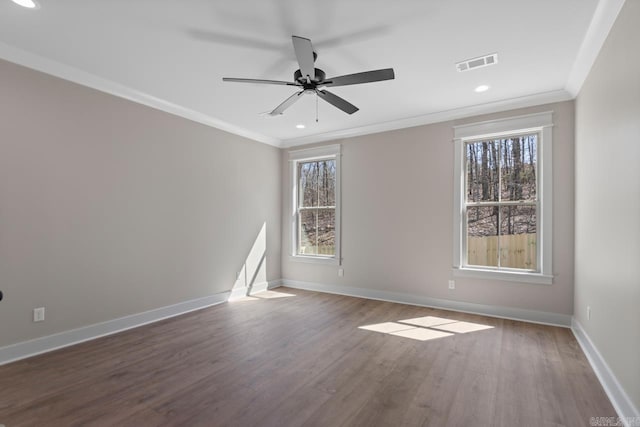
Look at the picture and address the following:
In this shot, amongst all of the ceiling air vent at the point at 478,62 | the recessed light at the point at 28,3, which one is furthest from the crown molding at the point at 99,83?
the ceiling air vent at the point at 478,62

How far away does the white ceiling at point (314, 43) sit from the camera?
7.28 ft

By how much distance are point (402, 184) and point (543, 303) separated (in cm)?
236

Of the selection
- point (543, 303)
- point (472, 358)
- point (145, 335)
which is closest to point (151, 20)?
point (145, 335)

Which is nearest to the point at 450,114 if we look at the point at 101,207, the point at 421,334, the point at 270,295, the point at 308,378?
the point at 421,334

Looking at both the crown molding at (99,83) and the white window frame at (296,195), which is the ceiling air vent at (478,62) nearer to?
the white window frame at (296,195)

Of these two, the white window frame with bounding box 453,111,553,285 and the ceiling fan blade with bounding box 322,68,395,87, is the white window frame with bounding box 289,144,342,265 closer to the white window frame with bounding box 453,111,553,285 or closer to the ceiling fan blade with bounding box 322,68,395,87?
the white window frame with bounding box 453,111,553,285

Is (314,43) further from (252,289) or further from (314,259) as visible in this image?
(252,289)

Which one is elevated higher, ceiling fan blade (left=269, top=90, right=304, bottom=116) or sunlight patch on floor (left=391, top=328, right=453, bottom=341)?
ceiling fan blade (left=269, top=90, right=304, bottom=116)

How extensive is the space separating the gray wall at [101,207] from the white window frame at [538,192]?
11.3 feet

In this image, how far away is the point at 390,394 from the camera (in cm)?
224

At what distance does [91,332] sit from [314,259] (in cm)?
333

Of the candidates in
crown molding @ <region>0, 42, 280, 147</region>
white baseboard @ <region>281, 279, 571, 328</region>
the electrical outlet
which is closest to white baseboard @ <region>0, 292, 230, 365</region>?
the electrical outlet

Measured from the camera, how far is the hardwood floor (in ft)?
6.55

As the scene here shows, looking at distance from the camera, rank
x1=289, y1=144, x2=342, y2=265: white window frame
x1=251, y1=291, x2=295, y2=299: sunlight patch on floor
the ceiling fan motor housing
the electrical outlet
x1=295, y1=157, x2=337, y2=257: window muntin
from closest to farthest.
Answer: the ceiling fan motor housing, the electrical outlet, x1=251, y1=291, x2=295, y2=299: sunlight patch on floor, x1=289, y1=144, x2=342, y2=265: white window frame, x1=295, y1=157, x2=337, y2=257: window muntin
